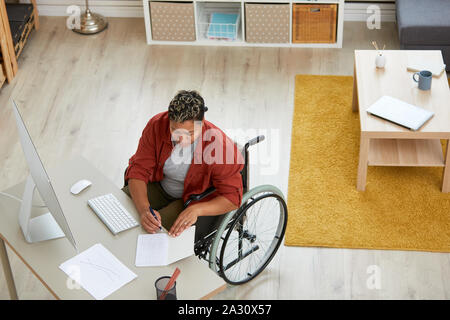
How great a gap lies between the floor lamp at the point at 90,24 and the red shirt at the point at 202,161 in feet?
8.21

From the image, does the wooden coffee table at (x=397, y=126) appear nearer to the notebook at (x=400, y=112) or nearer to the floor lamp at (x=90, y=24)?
the notebook at (x=400, y=112)

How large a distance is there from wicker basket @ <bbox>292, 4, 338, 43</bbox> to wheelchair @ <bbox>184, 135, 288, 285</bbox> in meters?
1.67

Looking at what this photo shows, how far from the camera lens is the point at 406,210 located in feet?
11.1

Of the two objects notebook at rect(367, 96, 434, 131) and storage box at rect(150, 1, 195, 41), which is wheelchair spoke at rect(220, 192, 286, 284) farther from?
storage box at rect(150, 1, 195, 41)

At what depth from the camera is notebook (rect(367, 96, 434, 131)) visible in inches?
130

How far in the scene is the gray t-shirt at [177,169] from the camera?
8.71ft

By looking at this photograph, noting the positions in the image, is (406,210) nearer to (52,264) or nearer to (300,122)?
(300,122)

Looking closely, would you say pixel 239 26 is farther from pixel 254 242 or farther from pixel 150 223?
pixel 150 223

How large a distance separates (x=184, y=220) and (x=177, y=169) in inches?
11.4

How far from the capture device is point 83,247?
2389 millimetres

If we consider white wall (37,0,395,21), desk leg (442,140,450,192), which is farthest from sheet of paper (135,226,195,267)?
white wall (37,0,395,21)

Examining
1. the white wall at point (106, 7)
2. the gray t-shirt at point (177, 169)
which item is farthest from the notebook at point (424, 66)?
the gray t-shirt at point (177, 169)
